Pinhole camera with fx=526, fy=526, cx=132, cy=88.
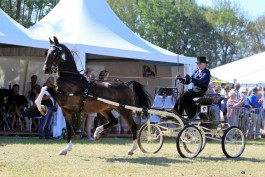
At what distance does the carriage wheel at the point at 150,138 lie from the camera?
10.9 m

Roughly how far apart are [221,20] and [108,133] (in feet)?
170

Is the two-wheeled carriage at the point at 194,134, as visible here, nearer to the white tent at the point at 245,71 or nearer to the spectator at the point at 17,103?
the spectator at the point at 17,103

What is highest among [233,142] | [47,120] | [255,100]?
[255,100]

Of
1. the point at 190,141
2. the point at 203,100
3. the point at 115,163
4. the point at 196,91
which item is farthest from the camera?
the point at 196,91

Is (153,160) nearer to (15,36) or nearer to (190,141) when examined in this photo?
(190,141)

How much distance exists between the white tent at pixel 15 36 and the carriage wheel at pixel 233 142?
6.16m

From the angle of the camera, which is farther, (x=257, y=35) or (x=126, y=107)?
(x=257, y=35)

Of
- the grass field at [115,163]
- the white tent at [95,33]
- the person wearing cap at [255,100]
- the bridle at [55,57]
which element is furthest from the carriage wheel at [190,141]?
the person wearing cap at [255,100]

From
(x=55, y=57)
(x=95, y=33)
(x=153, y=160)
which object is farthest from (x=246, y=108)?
(x=55, y=57)

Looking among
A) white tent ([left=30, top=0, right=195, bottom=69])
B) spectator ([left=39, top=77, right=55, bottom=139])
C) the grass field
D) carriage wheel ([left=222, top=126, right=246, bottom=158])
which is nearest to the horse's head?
the grass field

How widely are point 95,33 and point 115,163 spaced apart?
800cm

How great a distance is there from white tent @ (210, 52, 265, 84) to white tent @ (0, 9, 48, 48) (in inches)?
536

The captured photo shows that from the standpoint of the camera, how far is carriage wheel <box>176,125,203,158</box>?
32.6ft

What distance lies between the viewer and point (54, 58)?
962 cm
